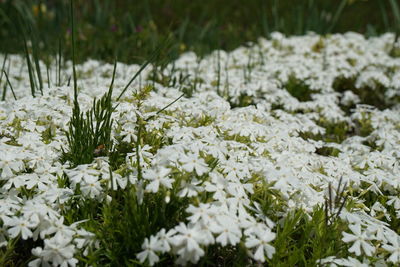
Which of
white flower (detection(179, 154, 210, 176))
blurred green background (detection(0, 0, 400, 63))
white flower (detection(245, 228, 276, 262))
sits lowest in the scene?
white flower (detection(245, 228, 276, 262))

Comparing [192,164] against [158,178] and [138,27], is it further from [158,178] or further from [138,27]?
[138,27]


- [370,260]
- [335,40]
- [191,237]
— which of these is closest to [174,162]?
[191,237]

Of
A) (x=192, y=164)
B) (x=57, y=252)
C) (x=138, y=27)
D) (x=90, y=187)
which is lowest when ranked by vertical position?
(x=57, y=252)

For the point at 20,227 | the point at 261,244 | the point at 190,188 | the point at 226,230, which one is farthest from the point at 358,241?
the point at 20,227

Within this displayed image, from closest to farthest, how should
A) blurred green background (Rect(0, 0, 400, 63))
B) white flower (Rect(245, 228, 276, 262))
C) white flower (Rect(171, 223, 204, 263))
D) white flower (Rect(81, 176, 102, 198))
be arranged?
white flower (Rect(171, 223, 204, 263)) → white flower (Rect(245, 228, 276, 262)) → white flower (Rect(81, 176, 102, 198)) → blurred green background (Rect(0, 0, 400, 63))

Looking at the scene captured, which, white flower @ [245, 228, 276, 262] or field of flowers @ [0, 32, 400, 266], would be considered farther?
field of flowers @ [0, 32, 400, 266]

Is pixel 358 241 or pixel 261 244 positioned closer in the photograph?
pixel 261 244

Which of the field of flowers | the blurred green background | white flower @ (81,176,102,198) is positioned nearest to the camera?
the field of flowers

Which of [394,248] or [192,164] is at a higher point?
[192,164]

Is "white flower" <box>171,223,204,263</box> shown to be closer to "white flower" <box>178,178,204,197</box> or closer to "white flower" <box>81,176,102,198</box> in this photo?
"white flower" <box>178,178,204,197</box>

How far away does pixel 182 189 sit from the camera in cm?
227

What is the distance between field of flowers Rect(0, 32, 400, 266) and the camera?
216cm

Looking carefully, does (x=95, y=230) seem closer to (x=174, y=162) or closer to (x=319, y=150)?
(x=174, y=162)

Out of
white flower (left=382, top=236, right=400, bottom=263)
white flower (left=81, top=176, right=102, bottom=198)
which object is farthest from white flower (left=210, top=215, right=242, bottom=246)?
white flower (left=382, top=236, right=400, bottom=263)
